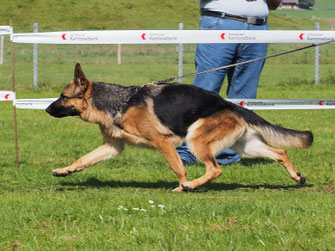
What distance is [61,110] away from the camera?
5.95 m

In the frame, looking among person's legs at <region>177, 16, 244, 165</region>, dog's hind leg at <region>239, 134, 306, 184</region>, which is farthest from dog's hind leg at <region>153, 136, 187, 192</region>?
person's legs at <region>177, 16, 244, 165</region>

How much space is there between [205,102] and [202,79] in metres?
1.45

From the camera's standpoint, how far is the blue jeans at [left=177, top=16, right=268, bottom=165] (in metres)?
7.18

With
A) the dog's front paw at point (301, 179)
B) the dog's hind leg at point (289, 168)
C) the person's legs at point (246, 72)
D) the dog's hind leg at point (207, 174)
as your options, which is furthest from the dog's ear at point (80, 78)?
the dog's front paw at point (301, 179)

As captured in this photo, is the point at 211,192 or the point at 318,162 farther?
the point at 318,162

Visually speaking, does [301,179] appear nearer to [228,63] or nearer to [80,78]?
[228,63]

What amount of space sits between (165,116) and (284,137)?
47.8 inches

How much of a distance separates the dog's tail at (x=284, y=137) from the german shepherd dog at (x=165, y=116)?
6 centimetres

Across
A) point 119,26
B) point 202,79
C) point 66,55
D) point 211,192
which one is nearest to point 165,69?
point 66,55

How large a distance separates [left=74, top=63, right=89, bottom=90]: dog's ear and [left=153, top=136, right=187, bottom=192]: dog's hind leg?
86 cm

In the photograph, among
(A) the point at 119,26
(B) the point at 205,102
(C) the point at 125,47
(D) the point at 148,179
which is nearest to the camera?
(B) the point at 205,102

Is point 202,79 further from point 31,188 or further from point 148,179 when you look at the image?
point 31,188

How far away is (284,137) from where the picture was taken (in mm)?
6141

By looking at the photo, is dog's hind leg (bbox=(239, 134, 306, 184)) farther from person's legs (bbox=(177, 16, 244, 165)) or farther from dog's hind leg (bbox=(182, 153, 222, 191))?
person's legs (bbox=(177, 16, 244, 165))
